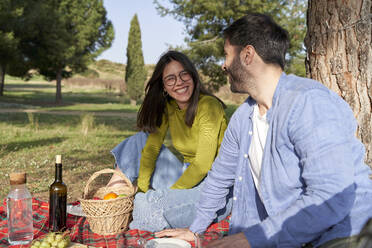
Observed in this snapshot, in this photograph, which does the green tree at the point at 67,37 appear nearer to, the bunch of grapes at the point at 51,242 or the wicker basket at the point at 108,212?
the wicker basket at the point at 108,212

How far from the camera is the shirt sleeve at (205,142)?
3201 mm

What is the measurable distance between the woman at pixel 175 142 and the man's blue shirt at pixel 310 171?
44.8 inches

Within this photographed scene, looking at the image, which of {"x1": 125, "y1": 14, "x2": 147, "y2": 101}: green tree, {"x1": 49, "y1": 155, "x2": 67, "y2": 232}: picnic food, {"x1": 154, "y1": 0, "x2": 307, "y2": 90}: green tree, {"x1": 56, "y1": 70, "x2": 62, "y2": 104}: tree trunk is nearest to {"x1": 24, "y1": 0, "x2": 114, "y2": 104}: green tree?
{"x1": 56, "y1": 70, "x2": 62, "y2": 104}: tree trunk

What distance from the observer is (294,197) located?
2055 millimetres

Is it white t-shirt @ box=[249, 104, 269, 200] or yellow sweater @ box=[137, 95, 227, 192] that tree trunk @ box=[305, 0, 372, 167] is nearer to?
yellow sweater @ box=[137, 95, 227, 192]

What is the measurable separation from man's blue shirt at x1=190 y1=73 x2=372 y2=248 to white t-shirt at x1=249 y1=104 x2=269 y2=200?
7.2 inches

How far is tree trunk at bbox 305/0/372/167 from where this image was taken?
3.06 m

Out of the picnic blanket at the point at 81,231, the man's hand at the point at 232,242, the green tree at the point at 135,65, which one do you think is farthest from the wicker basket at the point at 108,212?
the green tree at the point at 135,65

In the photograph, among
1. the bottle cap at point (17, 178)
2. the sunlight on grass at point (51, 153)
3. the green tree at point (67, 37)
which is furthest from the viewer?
the green tree at point (67, 37)

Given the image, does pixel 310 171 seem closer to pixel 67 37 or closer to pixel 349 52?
pixel 349 52

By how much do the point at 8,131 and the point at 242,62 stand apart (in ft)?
30.4

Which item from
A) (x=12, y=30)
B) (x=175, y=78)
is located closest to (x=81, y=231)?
(x=175, y=78)

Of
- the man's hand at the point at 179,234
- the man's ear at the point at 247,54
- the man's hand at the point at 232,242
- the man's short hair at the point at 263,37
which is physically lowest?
the man's hand at the point at 179,234

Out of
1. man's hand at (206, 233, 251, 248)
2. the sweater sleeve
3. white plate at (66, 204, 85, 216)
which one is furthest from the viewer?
the sweater sleeve
